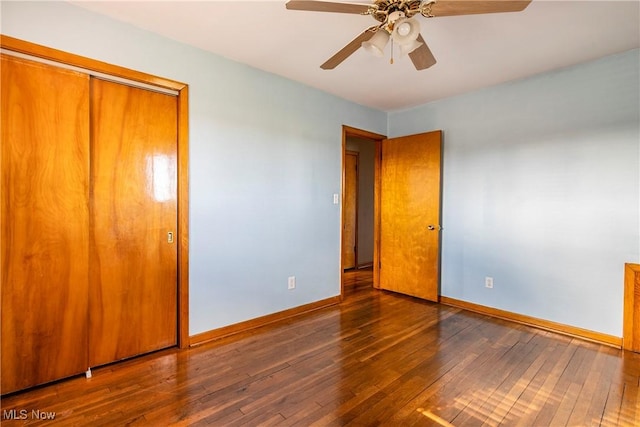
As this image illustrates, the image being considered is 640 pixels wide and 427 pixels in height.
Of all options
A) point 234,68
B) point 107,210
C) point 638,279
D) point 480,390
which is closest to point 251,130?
point 234,68

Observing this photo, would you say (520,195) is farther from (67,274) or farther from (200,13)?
(67,274)

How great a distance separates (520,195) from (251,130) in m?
2.68

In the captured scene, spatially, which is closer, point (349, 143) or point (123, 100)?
point (123, 100)

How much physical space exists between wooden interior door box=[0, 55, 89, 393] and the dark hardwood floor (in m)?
0.24

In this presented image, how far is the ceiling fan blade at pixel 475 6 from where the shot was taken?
1.44 meters

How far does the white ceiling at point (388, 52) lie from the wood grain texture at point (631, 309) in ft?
5.88

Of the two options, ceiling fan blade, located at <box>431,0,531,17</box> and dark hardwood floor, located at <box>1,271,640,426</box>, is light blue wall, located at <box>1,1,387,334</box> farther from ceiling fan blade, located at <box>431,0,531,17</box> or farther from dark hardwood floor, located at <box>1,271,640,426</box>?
ceiling fan blade, located at <box>431,0,531,17</box>

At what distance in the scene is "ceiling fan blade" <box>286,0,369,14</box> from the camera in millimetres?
1514

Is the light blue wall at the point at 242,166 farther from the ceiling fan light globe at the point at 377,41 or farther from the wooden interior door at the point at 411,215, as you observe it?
the ceiling fan light globe at the point at 377,41

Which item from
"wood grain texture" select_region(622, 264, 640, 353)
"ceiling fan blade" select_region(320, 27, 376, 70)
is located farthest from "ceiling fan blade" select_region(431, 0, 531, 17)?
"wood grain texture" select_region(622, 264, 640, 353)

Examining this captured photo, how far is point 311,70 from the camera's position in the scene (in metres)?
2.88

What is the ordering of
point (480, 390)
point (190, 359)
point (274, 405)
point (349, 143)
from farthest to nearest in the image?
1. point (349, 143)
2. point (190, 359)
3. point (480, 390)
4. point (274, 405)

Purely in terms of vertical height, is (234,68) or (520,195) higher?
(234,68)

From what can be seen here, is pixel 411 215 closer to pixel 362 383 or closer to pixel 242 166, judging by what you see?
pixel 242 166
